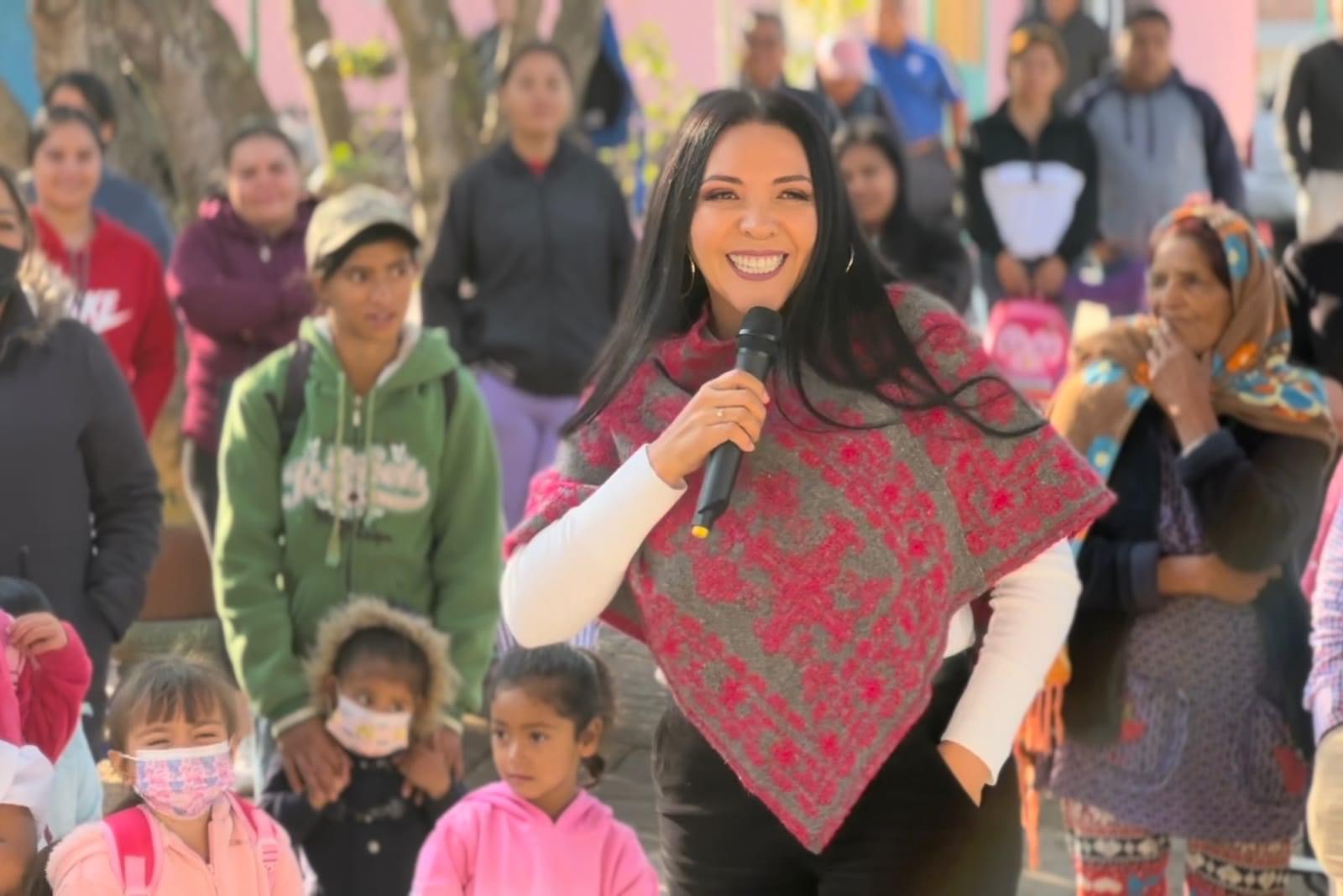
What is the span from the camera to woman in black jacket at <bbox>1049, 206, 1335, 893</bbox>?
546 cm

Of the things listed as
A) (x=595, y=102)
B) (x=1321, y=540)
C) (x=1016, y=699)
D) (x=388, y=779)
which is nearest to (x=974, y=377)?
(x=1016, y=699)

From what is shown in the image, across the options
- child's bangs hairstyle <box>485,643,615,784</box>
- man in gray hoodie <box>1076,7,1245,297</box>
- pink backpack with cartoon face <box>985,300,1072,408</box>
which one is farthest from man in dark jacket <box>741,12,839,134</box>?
child's bangs hairstyle <box>485,643,615,784</box>

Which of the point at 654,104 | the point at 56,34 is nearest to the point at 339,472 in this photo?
the point at 56,34

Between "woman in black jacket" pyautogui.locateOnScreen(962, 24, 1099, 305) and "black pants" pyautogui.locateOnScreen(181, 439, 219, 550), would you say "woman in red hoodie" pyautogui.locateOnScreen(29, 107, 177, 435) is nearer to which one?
"black pants" pyautogui.locateOnScreen(181, 439, 219, 550)

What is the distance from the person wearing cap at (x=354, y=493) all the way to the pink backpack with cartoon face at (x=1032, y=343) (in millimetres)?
4824

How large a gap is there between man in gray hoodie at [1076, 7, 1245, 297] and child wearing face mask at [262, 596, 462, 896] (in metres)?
6.11

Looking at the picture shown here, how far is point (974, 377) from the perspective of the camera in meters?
3.65

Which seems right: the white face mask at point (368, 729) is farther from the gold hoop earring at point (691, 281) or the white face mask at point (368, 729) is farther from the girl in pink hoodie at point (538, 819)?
the gold hoop earring at point (691, 281)

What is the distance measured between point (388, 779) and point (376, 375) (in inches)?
38.4

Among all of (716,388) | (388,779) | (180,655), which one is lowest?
(388,779)

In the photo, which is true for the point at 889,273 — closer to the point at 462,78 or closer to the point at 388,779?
the point at 388,779

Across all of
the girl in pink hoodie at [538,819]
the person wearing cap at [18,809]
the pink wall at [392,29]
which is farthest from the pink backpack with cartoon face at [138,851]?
the pink wall at [392,29]

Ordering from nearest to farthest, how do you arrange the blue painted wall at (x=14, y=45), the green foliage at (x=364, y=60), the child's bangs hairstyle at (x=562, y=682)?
the child's bangs hairstyle at (x=562, y=682)
the green foliage at (x=364, y=60)
the blue painted wall at (x=14, y=45)

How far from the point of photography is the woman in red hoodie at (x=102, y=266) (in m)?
7.91
